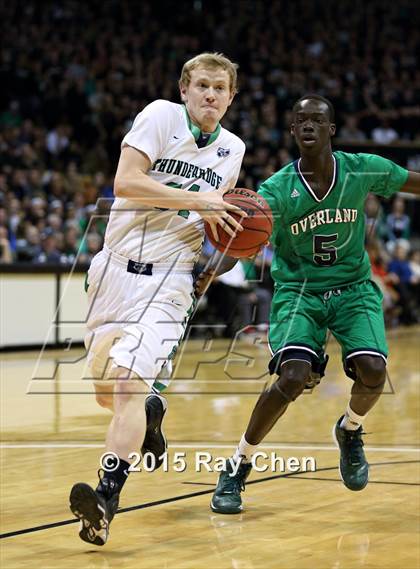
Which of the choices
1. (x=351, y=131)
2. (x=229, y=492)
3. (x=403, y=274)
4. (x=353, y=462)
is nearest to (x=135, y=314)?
(x=229, y=492)

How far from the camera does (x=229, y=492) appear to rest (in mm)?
5258

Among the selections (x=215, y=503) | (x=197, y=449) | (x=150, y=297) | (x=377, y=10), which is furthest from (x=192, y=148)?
(x=377, y=10)

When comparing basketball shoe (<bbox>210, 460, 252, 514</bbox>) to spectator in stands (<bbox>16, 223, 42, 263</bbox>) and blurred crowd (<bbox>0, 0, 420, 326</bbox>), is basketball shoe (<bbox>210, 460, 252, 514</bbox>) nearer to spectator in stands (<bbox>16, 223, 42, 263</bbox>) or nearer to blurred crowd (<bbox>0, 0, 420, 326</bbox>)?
blurred crowd (<bbox>0, 0, 420, 326</bbox>)

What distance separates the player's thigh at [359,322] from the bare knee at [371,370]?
0.03 meters

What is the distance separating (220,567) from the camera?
4160 millimetres

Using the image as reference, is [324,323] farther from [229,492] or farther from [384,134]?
[384,134]

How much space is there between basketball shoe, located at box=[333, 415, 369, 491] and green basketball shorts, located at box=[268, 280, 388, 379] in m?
0.35

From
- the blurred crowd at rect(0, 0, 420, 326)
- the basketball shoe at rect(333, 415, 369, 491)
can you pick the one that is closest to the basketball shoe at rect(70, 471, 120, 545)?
the basketball shoe at rect(333, 415, 369, 491)

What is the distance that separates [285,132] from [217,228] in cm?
1575

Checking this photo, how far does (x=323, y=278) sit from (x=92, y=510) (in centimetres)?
195

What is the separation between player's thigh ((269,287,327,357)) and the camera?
5.29m

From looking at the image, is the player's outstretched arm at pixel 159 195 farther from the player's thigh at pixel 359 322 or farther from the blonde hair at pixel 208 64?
the player's thigh at pixel 359 322

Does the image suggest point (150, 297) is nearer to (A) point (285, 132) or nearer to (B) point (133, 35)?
(A) point (285, 132)

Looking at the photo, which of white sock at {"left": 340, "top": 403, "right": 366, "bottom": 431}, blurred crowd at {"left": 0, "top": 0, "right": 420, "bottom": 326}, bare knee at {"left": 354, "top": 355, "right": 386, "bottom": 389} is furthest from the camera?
blurred crowd at {"left": 0, "top": 0, "right": 420, "bottom": 326}
